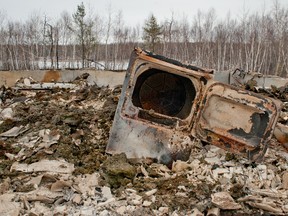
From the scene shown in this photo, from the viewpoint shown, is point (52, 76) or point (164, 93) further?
point (52, 76)

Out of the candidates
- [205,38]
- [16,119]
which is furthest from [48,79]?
[205,38]

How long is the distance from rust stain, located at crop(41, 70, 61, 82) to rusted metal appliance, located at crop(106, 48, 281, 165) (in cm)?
458

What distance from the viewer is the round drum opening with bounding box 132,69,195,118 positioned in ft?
12.7

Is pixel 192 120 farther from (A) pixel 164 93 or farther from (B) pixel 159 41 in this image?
(B) pixel 159 41

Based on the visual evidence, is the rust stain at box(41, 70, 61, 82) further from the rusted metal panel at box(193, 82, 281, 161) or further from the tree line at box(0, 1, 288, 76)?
the tree line at box(0, 1, 288, 76)

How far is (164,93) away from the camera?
4039mm

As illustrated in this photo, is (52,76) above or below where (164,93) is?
below

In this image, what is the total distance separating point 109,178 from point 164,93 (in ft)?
4.38

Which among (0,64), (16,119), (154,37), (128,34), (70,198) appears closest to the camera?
(70,198)

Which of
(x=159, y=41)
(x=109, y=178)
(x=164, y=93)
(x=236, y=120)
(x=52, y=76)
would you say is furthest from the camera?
(x=159, y=41)

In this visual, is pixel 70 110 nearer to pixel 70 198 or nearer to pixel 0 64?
pixel 70 198

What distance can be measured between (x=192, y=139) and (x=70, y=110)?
201 cm

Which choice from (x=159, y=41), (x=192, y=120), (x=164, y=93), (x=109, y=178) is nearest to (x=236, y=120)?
(x=192, y=120)

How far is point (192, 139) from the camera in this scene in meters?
3.61
